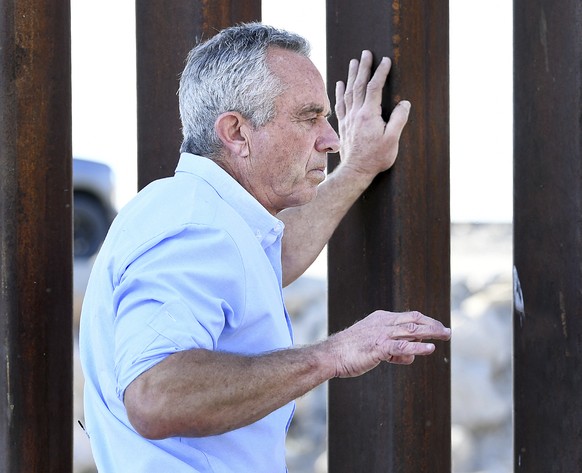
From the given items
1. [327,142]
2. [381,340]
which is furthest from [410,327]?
[327,142]

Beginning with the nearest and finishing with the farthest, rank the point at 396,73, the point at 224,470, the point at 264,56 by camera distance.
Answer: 1. the point at 224,470
2. the point at 264,56
3. the point at 396,73

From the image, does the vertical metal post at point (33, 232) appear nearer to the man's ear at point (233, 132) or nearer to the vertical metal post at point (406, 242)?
the man's ear at point (233, 132)

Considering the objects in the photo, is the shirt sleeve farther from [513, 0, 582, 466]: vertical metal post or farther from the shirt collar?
[513, 0, 582, 466]: vertical metal post

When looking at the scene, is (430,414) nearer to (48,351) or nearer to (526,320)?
(526,320)

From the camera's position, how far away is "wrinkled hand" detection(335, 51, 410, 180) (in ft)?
7.85

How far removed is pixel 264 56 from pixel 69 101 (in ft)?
2.07

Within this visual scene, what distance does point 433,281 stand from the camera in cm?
244

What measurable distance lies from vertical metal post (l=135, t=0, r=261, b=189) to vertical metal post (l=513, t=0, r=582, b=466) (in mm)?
714

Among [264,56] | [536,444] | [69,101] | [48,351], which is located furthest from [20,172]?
[536,444]

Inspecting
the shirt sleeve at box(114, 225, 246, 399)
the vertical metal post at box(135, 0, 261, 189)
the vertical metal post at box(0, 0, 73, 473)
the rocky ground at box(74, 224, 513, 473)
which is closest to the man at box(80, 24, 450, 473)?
the shirt sleeve at box(114, 225, 246, 399)

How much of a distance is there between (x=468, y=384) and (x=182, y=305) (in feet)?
15.2

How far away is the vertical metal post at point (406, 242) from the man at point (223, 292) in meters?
0.07

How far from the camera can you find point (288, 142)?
7.04 ft

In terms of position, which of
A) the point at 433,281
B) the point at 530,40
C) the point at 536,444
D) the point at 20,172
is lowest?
the point at 536,444
